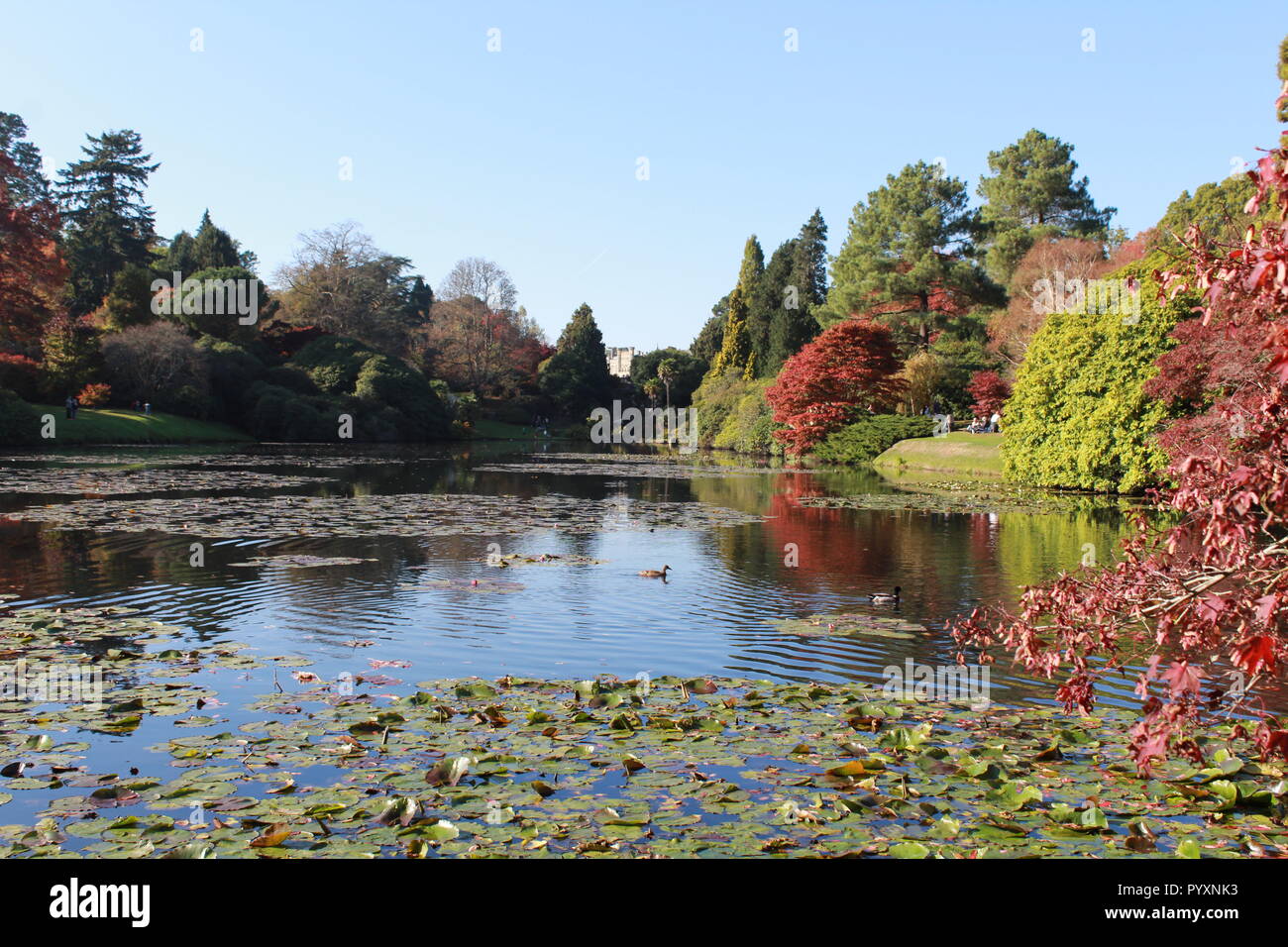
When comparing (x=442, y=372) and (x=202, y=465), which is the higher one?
(x=442, y=372)

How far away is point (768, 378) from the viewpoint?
210 feet

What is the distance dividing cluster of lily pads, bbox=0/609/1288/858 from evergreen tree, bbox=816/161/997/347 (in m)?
52.6

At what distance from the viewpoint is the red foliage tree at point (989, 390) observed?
1956 inches

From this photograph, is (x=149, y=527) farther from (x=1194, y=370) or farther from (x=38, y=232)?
(x=38, y=232)

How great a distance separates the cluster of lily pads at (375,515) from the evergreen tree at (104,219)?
4434 cm

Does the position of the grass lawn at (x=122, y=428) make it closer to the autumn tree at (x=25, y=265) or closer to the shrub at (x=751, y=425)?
the autumn tree at (x=25, y=265)

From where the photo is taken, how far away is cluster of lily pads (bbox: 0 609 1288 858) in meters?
4.73

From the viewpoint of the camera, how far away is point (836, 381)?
166ft

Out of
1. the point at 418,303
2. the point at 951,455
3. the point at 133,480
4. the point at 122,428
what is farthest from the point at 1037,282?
the point at 418,303

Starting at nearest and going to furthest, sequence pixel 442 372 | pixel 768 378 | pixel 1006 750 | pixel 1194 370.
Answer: pixel 1006 750
pixel 1194 370
pixel 768 378
pixel 442 372

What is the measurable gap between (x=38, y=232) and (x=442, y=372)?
36.8 meters

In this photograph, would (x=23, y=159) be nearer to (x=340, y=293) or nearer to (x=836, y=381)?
(x=340, y=293)
